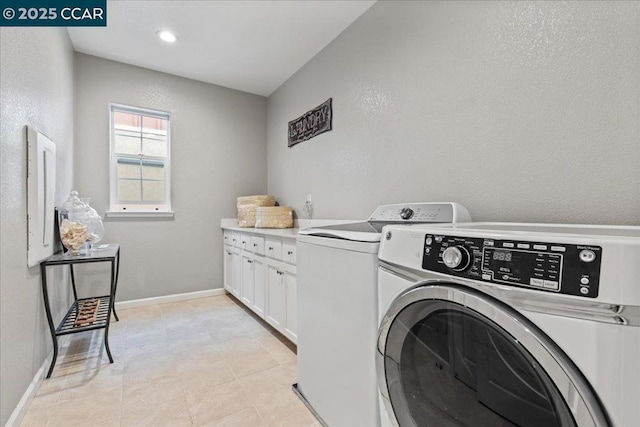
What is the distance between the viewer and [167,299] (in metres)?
3.37

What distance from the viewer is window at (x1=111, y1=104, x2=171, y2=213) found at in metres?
3.20

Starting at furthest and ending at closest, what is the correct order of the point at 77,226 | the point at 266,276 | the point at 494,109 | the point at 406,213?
the point at 266,276 → the point at 77,226 → the point at 406,213 → the point at 494,109

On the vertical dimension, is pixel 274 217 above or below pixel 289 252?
above

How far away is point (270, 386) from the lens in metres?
1.78

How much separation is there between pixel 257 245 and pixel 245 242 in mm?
350

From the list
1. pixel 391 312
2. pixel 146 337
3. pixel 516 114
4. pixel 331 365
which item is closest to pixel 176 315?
pixel 146 337

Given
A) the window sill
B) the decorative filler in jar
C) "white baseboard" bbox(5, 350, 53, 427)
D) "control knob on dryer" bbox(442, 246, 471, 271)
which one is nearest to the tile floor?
"white baseboard" bbox(5, 350, 53, 427)

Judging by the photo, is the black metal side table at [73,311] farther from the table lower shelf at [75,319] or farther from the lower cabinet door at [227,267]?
the lower cabinet door at [227,267]

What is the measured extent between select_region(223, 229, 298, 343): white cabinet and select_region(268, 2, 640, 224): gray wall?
2.26 ft

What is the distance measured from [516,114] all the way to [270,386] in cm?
204

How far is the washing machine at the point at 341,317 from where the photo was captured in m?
1.13

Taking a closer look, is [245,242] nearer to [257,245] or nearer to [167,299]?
[257,245]

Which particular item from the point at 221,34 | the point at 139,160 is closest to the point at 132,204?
the point at 139,160

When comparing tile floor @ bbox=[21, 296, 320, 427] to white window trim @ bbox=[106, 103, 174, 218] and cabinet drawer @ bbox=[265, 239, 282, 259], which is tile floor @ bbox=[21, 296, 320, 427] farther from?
white window trim @ bbox=[106, 103, 174, 218]
